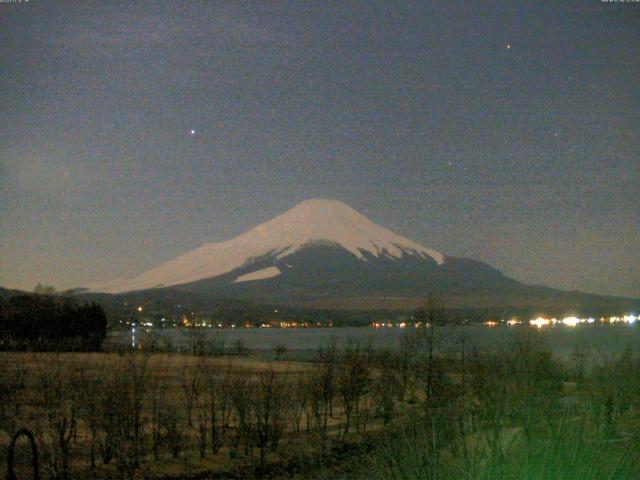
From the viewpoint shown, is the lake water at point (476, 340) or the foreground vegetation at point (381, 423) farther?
the lake water at point (476, 340)

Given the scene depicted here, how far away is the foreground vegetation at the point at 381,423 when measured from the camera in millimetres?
5707

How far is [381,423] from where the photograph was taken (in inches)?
880

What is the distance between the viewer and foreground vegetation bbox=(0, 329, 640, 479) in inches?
225

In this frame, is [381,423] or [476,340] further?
[476,340]

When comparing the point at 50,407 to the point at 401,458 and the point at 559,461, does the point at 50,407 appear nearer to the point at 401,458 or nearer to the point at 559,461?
the point at 401,458

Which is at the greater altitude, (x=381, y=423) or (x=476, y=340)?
(x=476, y=340)

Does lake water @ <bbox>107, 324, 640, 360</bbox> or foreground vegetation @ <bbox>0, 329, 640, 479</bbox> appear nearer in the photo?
foreground vegetation @ <bbox>0, 329, 640, 479</bbox>

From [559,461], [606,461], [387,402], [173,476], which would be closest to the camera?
[559,461]

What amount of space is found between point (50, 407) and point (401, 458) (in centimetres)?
1113

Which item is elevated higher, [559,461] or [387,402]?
[559,461]

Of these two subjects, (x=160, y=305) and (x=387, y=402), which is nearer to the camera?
(x=387, y=402)

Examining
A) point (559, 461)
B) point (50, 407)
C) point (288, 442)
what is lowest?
point (288, 442)

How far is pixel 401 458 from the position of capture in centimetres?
628

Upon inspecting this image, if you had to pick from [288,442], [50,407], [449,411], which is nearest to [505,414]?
[449,411]
